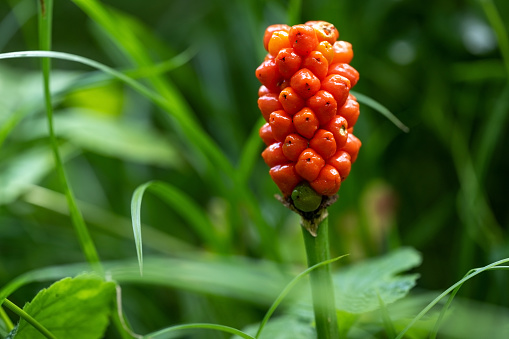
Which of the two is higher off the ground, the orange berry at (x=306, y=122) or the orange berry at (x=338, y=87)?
the orange berry at (x=338, y=87)

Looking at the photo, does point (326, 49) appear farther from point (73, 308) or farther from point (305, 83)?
point (73, 308)

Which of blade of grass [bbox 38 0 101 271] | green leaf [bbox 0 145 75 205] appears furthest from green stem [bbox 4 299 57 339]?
green leaf [bbox 0 145 75 205]

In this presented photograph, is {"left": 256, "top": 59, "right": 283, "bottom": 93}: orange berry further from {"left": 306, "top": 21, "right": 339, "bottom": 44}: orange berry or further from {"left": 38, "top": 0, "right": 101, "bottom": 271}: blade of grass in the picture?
{"left": 38, "top": 0, "right": 101, "bottom": 271}: blade of grass

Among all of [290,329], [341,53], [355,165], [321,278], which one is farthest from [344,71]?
[355,165]

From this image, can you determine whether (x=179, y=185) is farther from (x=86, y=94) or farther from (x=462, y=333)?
(x=462, y=333)

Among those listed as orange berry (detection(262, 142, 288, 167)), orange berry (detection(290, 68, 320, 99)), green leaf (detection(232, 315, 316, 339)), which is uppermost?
orange berry (detection(290, 68, 320, 99))

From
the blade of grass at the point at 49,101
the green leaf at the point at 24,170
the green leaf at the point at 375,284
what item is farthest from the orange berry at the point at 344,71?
the green leaf at the point at 24,170

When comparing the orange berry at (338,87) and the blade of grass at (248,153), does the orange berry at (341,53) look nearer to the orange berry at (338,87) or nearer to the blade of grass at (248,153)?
the orange berry at (338,87)

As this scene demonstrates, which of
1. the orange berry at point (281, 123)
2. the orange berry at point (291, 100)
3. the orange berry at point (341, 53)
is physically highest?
the orange berry at point (341, 53)

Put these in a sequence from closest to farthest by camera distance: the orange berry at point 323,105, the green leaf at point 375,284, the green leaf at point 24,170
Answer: the orange berry at point 323,105, the green leaf at point 375,284, the green leaf at point 24,170
